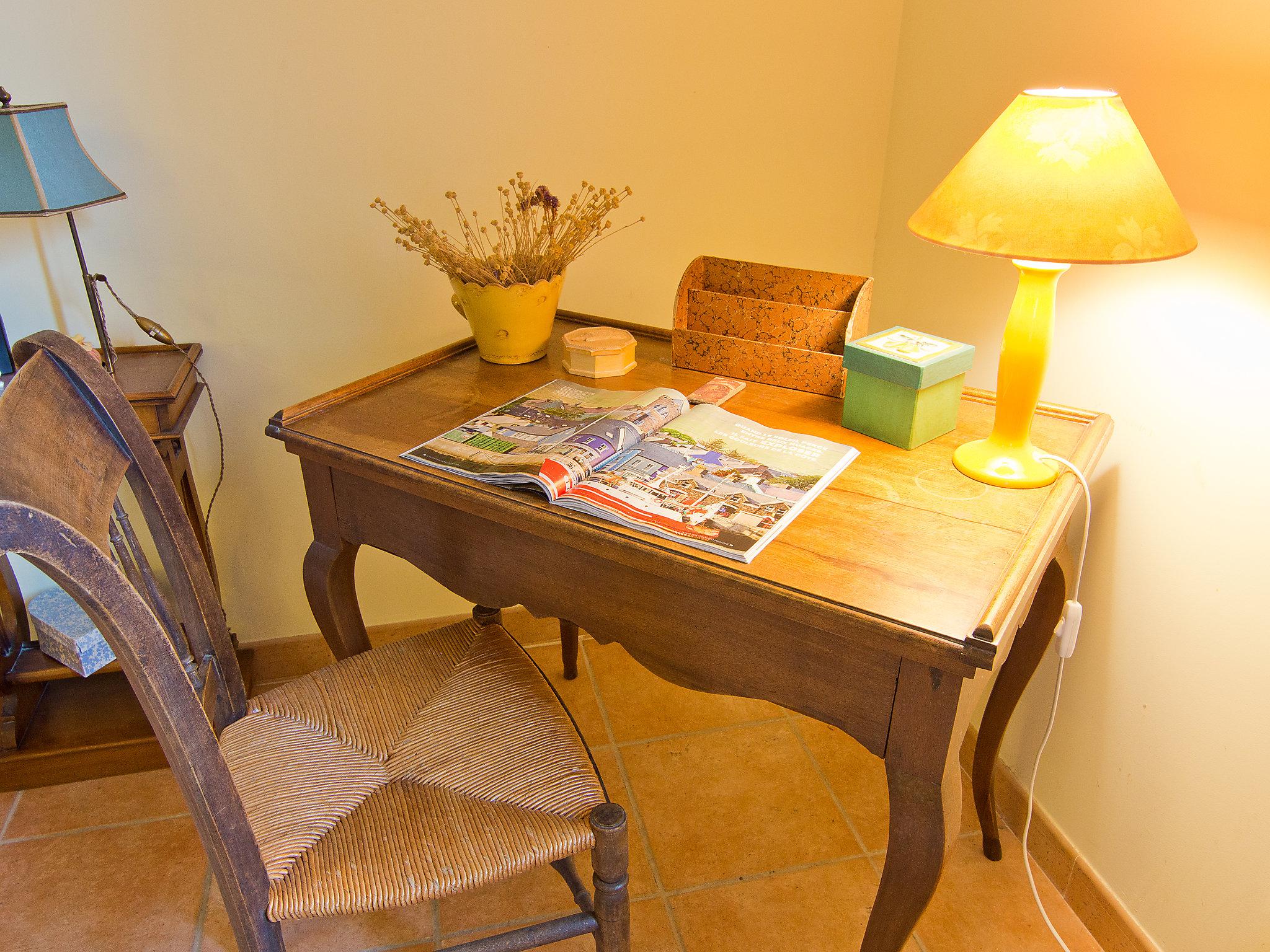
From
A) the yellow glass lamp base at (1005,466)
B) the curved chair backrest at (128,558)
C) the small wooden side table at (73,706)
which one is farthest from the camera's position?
the small wooden side table at (73,706)

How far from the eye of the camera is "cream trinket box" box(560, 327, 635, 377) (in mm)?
1500

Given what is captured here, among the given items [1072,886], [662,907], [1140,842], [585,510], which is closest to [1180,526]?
[1140,842]

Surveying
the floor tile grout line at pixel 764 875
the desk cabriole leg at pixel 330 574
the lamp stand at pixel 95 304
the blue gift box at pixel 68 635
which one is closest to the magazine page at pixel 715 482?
the desk cabriole leg at pixel 330 574

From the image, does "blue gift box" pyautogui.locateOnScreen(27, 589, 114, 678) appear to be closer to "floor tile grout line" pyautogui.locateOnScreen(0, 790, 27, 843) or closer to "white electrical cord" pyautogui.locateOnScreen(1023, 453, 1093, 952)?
"floor tile grout line" pyautogui.locateOnScreen(0, 790, 27, 843)

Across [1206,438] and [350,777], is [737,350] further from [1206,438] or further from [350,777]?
[350,777]

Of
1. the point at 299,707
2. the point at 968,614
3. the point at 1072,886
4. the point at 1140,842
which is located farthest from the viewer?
the point at 1072,886

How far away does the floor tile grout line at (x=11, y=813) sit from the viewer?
67.2 inches

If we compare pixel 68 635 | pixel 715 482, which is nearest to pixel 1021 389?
pixel 715 482

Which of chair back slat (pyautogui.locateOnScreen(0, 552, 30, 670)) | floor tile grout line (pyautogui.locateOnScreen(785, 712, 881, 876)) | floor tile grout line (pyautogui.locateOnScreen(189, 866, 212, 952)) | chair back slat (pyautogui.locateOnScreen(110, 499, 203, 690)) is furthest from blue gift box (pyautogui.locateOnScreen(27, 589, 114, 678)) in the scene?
floor tile grout line (pyautogui.locateOnScreen(785, 712, 881, 876))

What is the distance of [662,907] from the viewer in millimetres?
1565

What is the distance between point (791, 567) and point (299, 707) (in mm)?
715

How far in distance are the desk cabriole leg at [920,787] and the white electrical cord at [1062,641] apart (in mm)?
413

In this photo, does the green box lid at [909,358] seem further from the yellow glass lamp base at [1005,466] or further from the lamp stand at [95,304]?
the lamp stand at [95,304]

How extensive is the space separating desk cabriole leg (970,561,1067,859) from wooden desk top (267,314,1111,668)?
0.25 meters
